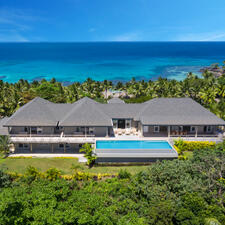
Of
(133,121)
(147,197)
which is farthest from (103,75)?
(147,197)

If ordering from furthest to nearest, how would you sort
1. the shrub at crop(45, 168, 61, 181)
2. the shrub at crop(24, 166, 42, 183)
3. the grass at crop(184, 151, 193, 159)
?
the grass at crop(184, 151, 193, 159) < the shrub at crop(45, 168, 61, 181) < the shrub at crop(24, 166, 42, 183)

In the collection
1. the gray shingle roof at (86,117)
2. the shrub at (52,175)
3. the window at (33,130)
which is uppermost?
the gray shingle roof at (86,117)

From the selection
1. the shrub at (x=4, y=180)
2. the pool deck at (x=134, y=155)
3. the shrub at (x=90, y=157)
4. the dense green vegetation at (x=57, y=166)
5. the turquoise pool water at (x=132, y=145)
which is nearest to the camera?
the shrub at (x=4, y=180)

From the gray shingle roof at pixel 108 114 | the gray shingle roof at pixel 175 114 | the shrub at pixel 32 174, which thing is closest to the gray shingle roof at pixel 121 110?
the gray shingle roof at pixel 108 114

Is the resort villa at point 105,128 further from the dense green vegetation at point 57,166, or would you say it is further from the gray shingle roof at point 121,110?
the dense green vegetation at point 57,166

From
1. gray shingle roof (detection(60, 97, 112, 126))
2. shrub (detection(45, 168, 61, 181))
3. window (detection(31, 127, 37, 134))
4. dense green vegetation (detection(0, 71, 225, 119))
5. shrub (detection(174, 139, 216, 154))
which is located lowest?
shrub (detection(45, 168, 61, 181))

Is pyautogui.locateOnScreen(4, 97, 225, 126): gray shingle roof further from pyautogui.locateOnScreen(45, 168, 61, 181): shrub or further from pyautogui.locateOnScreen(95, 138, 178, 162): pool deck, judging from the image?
pyautogui.locateOnScreen(45, 168, 61, 181): shrub

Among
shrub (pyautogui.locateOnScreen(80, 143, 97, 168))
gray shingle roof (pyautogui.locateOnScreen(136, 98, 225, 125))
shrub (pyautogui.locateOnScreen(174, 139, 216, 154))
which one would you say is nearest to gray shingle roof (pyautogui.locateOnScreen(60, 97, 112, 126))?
shrub (pyautogui.locateOnScreen(80, 143, 97, 168))
